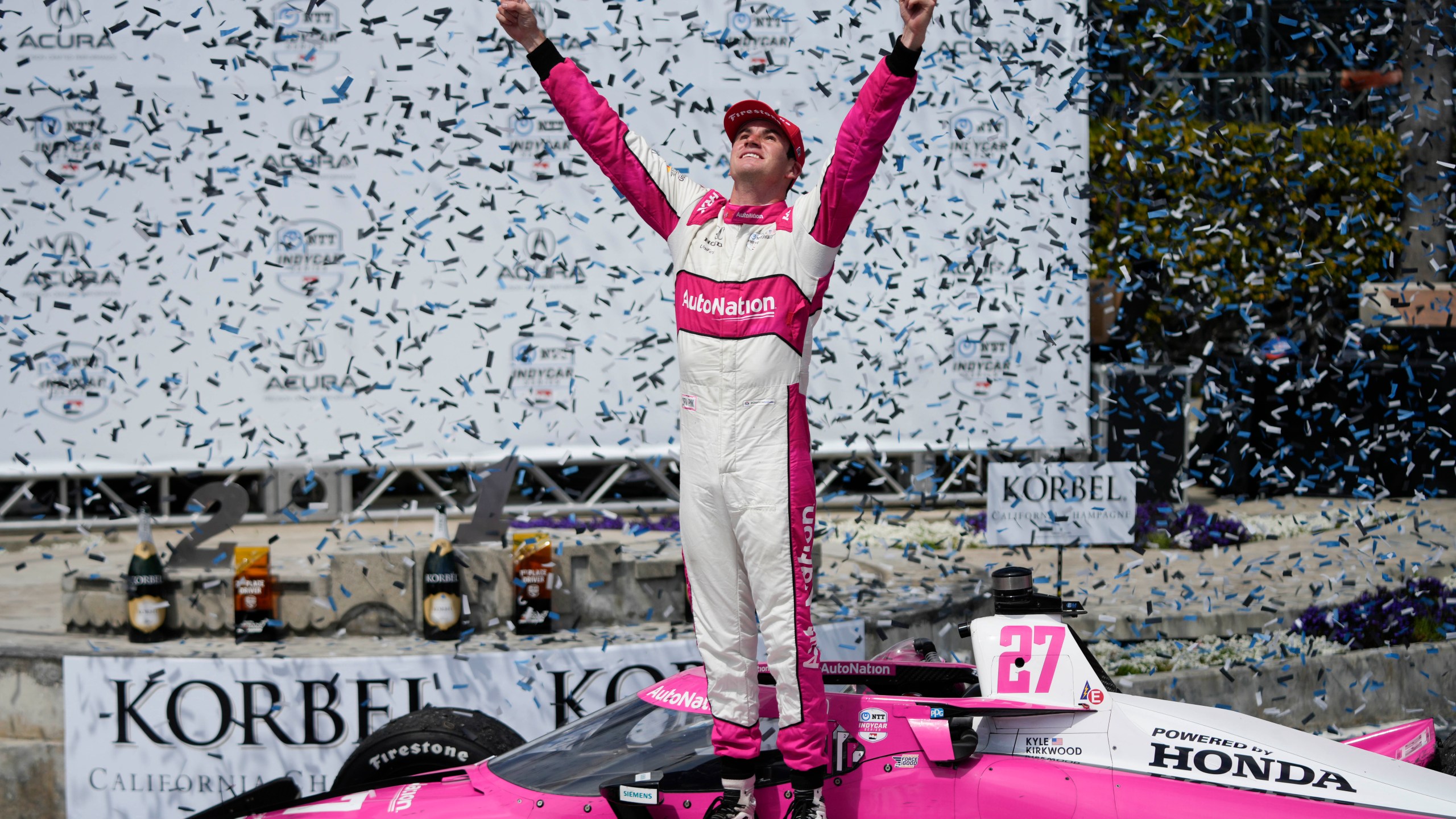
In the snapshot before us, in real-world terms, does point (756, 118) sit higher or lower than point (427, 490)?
higher

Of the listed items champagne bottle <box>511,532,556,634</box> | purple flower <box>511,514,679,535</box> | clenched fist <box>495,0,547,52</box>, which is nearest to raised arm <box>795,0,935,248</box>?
clenched fist <box>495,0,547,52</box>

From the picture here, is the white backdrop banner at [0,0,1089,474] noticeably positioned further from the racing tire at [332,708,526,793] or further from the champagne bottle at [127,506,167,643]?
the racing tire at [332,708,526,793]

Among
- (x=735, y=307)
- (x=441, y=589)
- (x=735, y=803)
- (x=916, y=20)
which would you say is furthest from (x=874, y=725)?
(x=441, y=589)

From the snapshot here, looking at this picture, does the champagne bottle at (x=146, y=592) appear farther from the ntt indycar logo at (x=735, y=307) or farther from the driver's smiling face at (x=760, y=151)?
the driver's smiling face at (x=760, y=151)

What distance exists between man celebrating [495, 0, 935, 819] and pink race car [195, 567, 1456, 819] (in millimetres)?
167

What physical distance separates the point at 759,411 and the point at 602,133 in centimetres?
89

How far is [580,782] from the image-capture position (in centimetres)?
314

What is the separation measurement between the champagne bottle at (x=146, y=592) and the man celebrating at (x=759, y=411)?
2862mm

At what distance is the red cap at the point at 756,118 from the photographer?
3.18 meters

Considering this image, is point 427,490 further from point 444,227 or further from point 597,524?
point 444,227

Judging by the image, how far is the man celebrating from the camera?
293 cm

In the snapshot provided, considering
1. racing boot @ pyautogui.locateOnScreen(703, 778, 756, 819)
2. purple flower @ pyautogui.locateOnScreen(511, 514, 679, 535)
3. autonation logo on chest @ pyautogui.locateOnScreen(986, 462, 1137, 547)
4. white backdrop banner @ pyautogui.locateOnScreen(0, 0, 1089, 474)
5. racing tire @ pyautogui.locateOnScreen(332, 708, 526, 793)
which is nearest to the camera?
racing boot @ pyautogui.locateOnScreen(703, 778, 756, 819)

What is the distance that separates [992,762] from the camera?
297cm

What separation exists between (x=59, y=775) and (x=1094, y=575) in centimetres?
530
